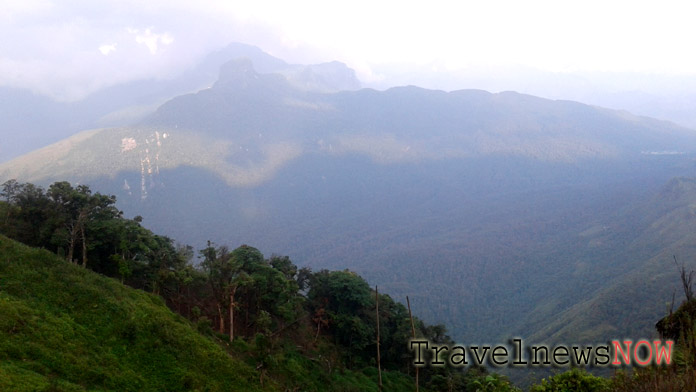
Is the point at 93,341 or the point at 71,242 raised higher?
the point at 71,242

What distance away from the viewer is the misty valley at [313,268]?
15.9m

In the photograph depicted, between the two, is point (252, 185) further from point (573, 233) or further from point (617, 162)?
point (617, 162)

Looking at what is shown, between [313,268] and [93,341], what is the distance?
99.8 metres

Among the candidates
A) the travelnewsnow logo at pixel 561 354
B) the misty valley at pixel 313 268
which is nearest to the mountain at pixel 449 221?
the misty valley at pixel 313 268

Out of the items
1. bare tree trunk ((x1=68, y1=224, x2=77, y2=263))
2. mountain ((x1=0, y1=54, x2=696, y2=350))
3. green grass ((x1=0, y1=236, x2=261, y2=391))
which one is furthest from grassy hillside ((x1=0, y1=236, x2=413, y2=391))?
mountain ((x1=0, y1=54, x2=696, y2=350))

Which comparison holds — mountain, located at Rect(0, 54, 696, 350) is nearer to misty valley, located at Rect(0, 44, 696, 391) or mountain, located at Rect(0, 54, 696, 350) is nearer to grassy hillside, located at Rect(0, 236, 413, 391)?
misty valley, located at Rect(0, 44, 696, 391)

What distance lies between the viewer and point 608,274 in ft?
273

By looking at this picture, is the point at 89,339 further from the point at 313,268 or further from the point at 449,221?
the point at 449,221

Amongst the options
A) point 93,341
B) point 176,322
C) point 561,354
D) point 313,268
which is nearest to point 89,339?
point 93,341

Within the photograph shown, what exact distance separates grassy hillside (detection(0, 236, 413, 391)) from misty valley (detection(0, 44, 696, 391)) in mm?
79

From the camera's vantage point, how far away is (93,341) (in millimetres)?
15672

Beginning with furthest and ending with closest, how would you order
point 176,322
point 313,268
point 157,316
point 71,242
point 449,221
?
point 449,221
point 313,268
point 71,242
point 176,322
point 157,316

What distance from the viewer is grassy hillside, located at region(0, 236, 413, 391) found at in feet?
44.1

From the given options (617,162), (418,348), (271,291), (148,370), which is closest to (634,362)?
(418,348)
